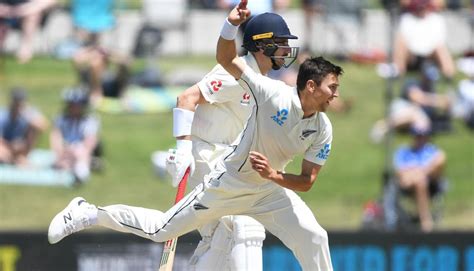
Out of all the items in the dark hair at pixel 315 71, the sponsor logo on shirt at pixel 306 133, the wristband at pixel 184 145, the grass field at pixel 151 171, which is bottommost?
the grass field at pixel 151 171

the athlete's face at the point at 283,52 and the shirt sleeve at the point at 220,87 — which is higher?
the athlete's face at the point at 283,52

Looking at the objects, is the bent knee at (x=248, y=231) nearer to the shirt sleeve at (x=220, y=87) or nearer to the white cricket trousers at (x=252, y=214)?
the white cricket trousers at (x=252, y=214)

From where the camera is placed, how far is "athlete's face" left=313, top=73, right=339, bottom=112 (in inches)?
271

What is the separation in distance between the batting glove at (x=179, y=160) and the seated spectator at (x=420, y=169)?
209 inches

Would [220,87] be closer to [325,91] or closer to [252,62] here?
[252,62]

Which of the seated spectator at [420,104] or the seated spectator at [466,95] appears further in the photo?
the seated spectator at [466,95]

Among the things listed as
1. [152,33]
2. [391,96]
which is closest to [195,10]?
[152,33]

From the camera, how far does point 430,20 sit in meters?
13.5

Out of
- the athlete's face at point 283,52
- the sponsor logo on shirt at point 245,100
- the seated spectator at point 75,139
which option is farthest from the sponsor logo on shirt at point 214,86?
the seated spectator at point 75,139

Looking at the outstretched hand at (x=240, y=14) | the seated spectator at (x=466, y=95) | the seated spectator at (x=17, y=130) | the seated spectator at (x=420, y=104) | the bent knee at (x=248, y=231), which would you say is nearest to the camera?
the outstretched hand at (x=240, y=14)

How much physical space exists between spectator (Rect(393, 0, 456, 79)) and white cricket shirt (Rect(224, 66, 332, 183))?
245 inches

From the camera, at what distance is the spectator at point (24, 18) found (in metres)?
13.6

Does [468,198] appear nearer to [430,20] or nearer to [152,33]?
[430,20]

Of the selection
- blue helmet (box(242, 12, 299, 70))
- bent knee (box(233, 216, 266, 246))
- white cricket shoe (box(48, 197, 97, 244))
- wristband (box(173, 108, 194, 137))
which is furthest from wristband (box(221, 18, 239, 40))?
white cricket shoe (box(48, 197, 97, 244))
